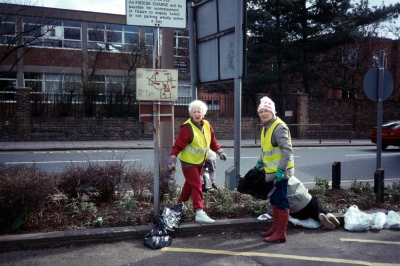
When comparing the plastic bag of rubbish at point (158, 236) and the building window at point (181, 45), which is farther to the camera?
the building window at point (181, 45)

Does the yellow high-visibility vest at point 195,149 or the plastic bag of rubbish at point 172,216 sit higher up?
the yellow high-visibility vest at point 195,149

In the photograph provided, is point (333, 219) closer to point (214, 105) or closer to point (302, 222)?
point (302, 222)

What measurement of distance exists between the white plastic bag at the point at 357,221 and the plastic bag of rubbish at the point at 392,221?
263 mm

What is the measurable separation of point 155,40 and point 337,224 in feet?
11.9

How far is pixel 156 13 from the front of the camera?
18.2 ft

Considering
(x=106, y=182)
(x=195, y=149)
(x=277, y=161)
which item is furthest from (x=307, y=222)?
(x=106, y=182)

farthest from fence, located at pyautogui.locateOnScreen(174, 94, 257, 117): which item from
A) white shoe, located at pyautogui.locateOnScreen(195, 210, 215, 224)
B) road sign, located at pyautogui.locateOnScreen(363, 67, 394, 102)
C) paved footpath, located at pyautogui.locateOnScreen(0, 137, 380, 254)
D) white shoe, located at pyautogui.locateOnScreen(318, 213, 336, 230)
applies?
white shoe, located at pyautogui.locateOnScreen(195, 210, 215, 224)

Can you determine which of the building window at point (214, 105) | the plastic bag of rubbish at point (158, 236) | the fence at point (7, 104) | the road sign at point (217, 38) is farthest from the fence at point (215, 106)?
the plastic bag of rubbish at point (158, 236)

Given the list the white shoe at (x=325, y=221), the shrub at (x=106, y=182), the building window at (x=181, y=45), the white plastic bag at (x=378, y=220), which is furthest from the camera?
the building window at (x=181, y=45)

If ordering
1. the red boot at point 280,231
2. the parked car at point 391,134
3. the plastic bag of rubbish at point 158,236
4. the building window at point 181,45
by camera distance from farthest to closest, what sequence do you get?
1. the building window at point 181,45
2. the parked car at point 391,134
3. the red boot at point 280,231
4. the plastic bag of rubbish at point 158,236

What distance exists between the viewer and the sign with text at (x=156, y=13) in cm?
541

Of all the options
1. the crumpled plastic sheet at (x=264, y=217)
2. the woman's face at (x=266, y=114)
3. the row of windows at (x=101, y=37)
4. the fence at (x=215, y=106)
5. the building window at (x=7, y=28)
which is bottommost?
the crumpled plastic sheet at (x=264, y=217)

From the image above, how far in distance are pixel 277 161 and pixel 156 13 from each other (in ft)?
8.63

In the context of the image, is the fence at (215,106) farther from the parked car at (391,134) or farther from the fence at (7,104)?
the fence at (7,104)
